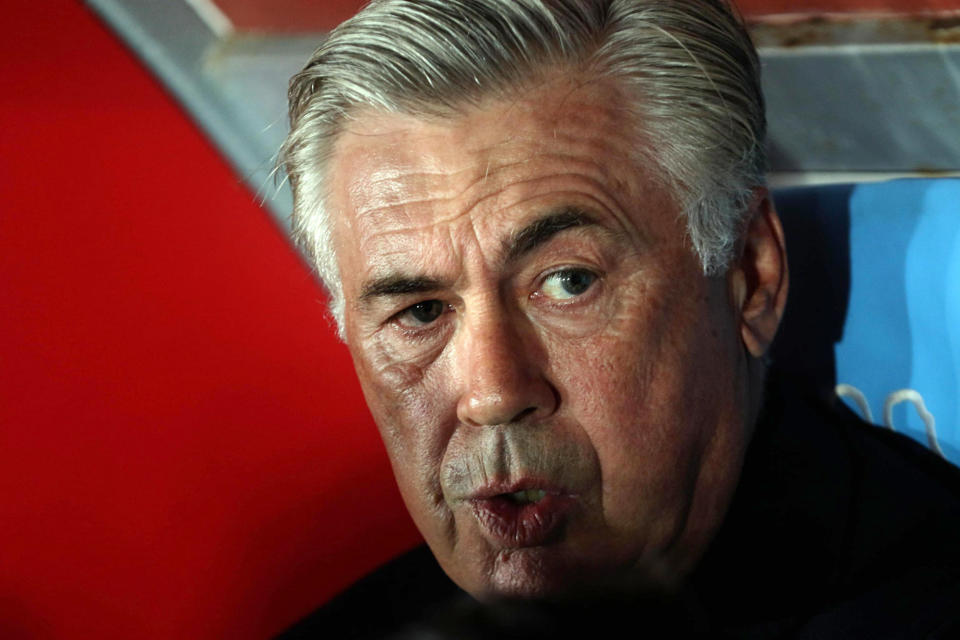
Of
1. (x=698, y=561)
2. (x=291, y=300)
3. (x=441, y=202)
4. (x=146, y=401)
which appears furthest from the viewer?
(x=291, y=300)

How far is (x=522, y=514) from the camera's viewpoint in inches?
42.3

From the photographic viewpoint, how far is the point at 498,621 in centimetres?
111

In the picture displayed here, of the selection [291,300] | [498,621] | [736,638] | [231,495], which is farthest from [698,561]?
[291,300]

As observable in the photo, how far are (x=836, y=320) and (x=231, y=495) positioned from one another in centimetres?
90

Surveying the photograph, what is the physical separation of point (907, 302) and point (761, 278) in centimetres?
20

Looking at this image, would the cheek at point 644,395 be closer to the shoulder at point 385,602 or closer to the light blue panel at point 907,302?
the light blue panel at point 907,302

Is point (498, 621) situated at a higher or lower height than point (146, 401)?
lower

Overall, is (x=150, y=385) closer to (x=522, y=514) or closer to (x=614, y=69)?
(x=522, y=514)

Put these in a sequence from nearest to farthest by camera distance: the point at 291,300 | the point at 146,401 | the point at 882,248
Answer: the point at 882,248 < the point at 146,401 < the point at 291,300

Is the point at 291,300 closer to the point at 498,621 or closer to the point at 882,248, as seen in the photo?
the point at 498,621

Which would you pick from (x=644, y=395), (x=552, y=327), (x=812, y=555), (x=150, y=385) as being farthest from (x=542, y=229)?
(x=150, y=385)

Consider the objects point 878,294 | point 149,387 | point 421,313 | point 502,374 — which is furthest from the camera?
point 149,387

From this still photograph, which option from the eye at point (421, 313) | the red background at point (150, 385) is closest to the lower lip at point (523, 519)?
the eye at point (421, 313)

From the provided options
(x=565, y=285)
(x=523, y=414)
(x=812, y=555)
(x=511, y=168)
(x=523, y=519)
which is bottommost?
(x=812, y=555)
